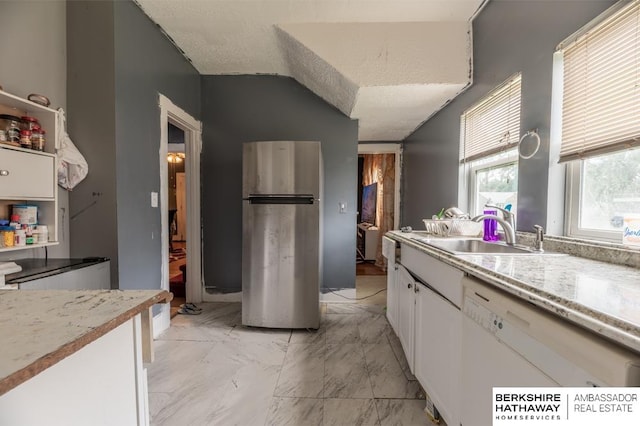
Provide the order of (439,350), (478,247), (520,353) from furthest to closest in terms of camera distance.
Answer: (478,247)
(439,350)
(520,353)

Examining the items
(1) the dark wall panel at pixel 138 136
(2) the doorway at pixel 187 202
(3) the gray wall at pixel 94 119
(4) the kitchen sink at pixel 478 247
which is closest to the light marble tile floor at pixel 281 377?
(2) the doorway at pixel 187 202

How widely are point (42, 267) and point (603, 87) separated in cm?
281

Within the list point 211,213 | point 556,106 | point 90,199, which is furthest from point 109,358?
point 211,213

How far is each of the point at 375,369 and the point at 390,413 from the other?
1.19 feet

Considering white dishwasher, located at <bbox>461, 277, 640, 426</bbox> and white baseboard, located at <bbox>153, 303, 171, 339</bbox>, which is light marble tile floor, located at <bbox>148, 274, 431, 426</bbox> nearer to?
white baseboard, located at <bbox>153, 303, 171, 339</bbox>

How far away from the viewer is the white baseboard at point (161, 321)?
2182 millimetres

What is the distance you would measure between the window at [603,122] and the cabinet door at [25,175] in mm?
2673

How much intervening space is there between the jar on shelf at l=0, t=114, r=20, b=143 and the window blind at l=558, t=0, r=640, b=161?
2703 mm

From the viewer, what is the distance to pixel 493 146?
1.83 metres

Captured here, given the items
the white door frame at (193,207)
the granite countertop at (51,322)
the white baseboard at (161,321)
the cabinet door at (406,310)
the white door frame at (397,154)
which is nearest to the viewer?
the granite countertop at (51,322)

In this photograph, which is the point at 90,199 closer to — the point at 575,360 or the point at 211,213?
the point at 211,213

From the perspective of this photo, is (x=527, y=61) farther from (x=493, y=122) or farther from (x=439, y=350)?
(x=439, y=350)

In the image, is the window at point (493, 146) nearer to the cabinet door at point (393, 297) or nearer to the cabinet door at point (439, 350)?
the cabinet door at point (393, 297)

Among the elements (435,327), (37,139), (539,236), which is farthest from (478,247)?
(37,139)
